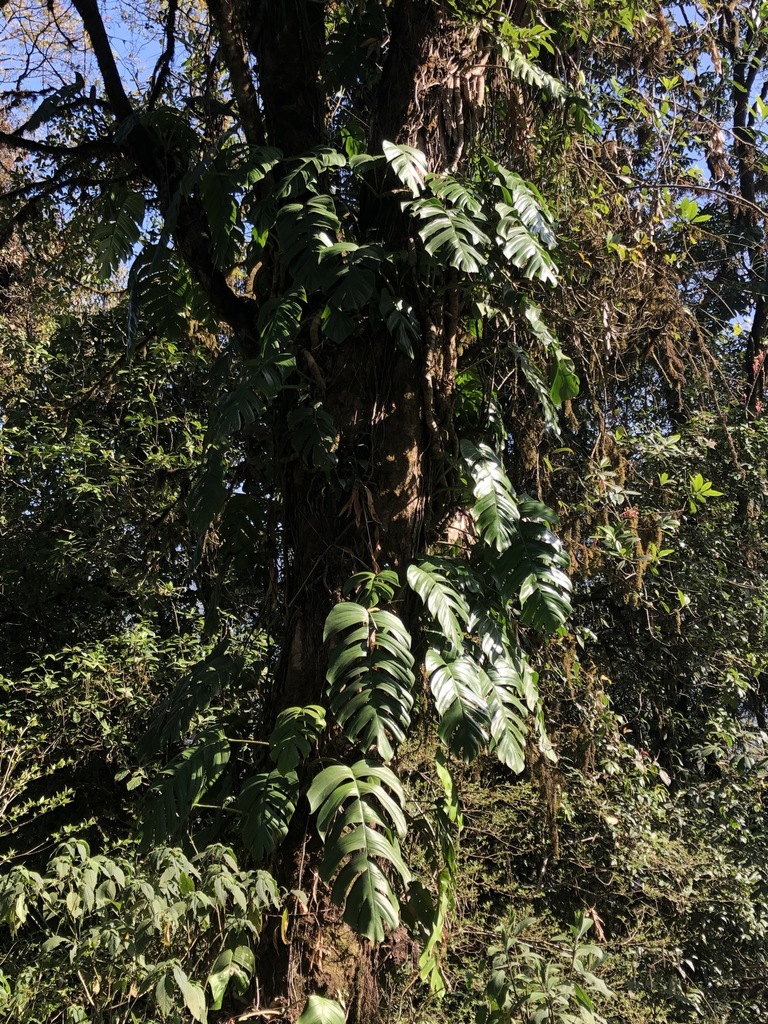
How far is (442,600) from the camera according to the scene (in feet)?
7.27

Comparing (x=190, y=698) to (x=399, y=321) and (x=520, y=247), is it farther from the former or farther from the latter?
(x=520, y=247)

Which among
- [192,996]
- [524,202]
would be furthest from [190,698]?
[524,202]

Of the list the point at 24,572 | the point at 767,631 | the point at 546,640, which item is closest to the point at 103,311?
the point at 24,572

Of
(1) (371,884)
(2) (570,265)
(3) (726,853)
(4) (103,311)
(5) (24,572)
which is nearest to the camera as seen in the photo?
(1) (371,884)

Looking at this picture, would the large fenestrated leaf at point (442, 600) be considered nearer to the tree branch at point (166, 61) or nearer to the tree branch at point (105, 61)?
the tree branch at point (105, 61)

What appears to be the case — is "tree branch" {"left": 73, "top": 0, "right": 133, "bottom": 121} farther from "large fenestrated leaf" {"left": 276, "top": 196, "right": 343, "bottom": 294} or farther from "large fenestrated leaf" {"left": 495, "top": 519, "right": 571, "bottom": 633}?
"large fenestrated leaf" {"left": 495, "top": 519, "right": 571, "bottom": 633}

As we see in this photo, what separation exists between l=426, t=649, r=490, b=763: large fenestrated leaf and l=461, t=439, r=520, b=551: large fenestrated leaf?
0.36 metres

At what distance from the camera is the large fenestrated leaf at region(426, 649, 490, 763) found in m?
2.07

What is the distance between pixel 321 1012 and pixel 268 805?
475 mm

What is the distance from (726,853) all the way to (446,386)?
136 inches

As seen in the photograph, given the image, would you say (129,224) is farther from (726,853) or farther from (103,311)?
(726,853)

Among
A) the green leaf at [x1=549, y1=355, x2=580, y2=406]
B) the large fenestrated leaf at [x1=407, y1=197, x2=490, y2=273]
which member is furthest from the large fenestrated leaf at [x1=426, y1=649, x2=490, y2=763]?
the large fenestrated leaf at [x1=407, y1=197, x2=490, y2=273]

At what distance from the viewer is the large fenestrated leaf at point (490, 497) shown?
2.31 meters

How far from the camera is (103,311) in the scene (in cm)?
598
